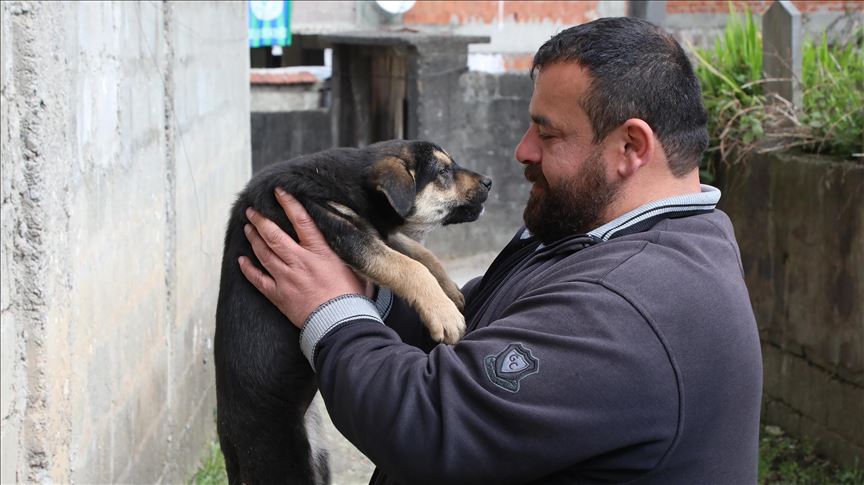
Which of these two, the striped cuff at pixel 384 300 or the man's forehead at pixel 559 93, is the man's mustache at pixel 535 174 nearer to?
the man's forehead at pixel 559 93

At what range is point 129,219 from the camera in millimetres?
4008

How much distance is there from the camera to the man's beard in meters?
2.44

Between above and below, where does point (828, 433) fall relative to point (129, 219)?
below

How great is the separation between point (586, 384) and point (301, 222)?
1.12 meters

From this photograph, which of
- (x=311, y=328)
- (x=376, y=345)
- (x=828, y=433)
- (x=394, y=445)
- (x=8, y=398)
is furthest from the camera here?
(x=828, y=433)

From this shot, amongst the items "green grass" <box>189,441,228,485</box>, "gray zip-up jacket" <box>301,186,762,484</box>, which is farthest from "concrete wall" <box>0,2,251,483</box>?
"gray zip-up jacket" <box>301,186,762,484</box>

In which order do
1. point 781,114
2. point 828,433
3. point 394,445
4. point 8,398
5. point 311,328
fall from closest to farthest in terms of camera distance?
point 394,445, point 311,328, point 8,398, point 828,433, point 781,114

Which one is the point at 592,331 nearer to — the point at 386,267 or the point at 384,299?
the point at 386,267

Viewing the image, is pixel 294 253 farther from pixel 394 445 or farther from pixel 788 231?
pixel 788 231

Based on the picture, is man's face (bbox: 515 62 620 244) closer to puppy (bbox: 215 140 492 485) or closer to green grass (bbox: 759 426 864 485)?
puppy (bbox: 215 140 492 485)

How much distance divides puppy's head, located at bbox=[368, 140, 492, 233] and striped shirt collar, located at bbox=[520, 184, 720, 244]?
0.90m

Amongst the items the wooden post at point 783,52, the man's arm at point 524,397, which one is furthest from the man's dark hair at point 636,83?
the wooden post at point 783,52

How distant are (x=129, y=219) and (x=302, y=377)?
133 centimetres

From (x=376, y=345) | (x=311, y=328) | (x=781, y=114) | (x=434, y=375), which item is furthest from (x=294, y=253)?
(x=781, y=114)
